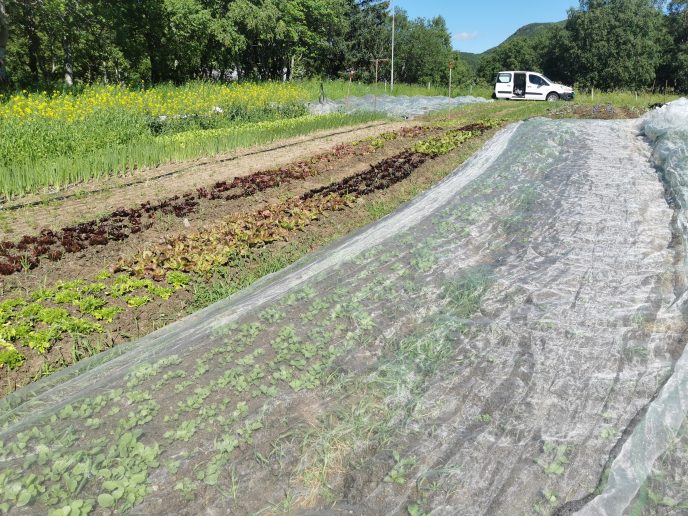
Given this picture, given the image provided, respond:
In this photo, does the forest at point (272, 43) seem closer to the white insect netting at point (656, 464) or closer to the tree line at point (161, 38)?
the tree line at point (161, 38)

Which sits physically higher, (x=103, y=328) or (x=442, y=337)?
(x=442, y=337)

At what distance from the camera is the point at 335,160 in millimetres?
9242

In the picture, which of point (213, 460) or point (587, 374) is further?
A: point (587, 374)

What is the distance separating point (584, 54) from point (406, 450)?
5298cm

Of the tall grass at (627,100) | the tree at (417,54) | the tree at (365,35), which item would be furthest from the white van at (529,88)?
the tree at (417,54)

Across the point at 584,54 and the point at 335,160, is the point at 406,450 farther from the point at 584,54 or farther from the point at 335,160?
the point at 584,54

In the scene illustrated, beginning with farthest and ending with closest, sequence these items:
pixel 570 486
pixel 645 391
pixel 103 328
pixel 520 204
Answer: pixel 520 204 → pixel 103 328 → pixel 645 391 → pixel 570 486

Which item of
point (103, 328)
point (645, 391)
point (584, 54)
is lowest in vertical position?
point (103, 328)

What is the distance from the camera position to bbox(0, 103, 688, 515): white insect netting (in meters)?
1.85

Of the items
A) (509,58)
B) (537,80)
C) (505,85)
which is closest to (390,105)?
(505,85)

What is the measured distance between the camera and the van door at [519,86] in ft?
76.9

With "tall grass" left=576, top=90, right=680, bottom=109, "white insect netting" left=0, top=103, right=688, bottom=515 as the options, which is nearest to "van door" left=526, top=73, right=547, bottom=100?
"tall grass" left=576, top=90, right=680, bottom=109

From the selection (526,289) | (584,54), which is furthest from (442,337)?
(584,54)

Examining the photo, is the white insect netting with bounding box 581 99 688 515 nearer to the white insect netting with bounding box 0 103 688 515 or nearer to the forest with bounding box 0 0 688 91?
the white insect netting with bounding box 0 103 688 515
